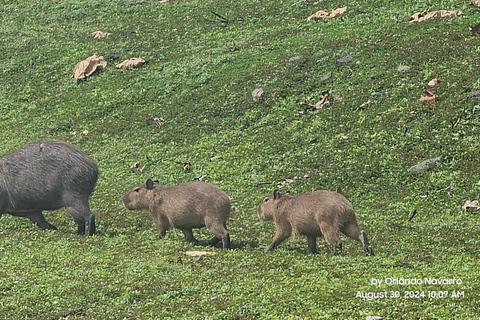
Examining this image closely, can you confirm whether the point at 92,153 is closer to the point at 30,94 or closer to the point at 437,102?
the point at 30,94

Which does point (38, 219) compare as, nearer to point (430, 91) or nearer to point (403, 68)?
point (430, 91)

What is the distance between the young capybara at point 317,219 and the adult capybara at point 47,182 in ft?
11.7

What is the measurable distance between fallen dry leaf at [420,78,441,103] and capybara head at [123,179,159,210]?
22.9 feet

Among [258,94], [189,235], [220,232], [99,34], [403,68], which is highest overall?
[220,232]

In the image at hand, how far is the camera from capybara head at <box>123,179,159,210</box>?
14.1m

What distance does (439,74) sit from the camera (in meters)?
19.0

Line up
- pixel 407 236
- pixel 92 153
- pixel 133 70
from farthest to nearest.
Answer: pixel 133 70
pixel 92 153
pixel 407 236

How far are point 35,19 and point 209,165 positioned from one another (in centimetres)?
1487

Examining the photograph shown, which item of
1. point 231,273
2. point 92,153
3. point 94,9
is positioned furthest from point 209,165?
point 94,9

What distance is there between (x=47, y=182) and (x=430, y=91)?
8885mm

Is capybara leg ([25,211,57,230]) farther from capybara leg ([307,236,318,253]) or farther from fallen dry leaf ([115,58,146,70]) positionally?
fallen dry leaf ([115,58,146,70])

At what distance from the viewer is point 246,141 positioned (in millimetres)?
19422

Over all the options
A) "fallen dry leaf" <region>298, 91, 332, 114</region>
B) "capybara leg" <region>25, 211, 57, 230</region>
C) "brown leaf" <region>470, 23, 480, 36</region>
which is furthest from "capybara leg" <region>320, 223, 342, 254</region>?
"brown leaf" <region>470, 23, 480, 36</region>

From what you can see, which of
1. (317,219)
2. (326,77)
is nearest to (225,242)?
(317,219)
